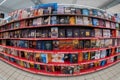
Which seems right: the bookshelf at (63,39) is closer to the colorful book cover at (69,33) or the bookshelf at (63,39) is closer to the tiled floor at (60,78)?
the colorful book cover at (69,33)

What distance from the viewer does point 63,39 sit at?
2682mm

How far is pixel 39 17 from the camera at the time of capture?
2.85 m

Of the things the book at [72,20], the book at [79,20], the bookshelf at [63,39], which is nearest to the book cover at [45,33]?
the bookshelf at [63,39]

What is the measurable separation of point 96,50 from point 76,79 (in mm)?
988

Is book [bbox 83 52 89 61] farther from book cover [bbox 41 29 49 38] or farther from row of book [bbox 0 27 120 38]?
book cover [bbox 41 29 49 38]

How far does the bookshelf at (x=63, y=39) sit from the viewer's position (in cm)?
268

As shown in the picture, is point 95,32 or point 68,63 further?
Result: point 95,32

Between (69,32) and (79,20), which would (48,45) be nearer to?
(69,32)

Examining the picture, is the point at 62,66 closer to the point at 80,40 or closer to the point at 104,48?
the point at 80,40

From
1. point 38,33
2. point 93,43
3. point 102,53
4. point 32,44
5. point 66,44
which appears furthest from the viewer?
→ point 102,53

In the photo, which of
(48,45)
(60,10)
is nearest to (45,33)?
(48,45)

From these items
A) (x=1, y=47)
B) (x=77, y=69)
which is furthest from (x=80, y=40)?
(x=1, y=47)

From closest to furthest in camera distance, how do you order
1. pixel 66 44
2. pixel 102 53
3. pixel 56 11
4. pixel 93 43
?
pixel 56 11 < pixel 66 44 < pixel 93 43 < pixel 102 53

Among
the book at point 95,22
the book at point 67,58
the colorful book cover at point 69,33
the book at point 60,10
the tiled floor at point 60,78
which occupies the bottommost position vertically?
the tiled floor at point 60,78
